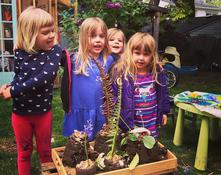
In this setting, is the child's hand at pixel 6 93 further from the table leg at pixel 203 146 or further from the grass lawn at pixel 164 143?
the table leg at pixel 203 146

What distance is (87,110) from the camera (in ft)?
8.26

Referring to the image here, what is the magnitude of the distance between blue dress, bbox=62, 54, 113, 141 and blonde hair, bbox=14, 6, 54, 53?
1.55 ft

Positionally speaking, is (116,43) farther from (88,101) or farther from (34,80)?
(34,80)

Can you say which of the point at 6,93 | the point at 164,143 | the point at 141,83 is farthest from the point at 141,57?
the point at 164,143

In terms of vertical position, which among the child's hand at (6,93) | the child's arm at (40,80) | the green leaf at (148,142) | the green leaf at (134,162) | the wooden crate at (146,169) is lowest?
the wooden crate at (146,169)

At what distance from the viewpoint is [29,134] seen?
235 cm

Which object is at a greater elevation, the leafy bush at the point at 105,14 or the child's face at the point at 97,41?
the leafy bush at the point at 105,14

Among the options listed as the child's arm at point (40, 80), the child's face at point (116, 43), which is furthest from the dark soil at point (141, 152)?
the child's face at point (116, 43)

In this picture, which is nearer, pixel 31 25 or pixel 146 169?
pixel 146 169

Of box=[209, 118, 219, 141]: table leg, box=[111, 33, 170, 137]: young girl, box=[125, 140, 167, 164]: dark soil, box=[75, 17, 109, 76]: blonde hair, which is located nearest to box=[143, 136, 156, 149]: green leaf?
box=[125, 140, 167, 164]: dark soil

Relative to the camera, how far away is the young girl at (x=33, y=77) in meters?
2.08

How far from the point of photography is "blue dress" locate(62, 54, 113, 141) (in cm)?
250

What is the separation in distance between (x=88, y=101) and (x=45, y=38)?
629mm

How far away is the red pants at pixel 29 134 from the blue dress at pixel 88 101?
0.24 metres
